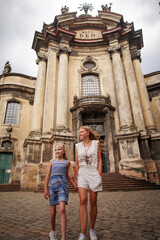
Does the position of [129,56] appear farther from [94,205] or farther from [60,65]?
[94,205]

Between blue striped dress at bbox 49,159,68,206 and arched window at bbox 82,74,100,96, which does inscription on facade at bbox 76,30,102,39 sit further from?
blue striped dress at bbox 49,159,68,206

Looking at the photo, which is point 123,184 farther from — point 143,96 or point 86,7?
point 86,7

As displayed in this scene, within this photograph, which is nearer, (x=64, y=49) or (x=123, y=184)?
(x=123, y=184)

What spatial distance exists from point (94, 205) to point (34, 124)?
14.1 meters

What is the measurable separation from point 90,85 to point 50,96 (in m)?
5.31

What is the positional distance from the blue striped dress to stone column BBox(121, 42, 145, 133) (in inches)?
521

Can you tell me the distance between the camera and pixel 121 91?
640 inches

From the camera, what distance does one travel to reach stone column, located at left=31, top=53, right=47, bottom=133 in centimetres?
1583

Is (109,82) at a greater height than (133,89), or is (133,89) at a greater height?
(109,82)

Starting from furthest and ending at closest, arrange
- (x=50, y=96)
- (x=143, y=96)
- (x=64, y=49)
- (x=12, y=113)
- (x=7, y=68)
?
(x=7, y=68) < (x=64, y=49) < (x=12, y=113) < (x=143, y=96) < (x=50, y=96)

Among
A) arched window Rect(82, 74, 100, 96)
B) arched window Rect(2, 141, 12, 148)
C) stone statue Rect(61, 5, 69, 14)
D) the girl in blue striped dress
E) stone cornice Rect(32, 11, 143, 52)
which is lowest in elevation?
the girl in blue striped dress

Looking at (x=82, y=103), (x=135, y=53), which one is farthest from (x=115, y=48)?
(x=82, y=103)

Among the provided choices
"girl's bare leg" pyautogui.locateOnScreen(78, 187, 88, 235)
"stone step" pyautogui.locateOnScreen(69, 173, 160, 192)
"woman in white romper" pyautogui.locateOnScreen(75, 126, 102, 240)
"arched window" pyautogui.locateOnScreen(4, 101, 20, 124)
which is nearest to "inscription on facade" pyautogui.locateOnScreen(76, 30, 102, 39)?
"arched window" pyautogui.locateOnScreen(4, 101, 20, 124)

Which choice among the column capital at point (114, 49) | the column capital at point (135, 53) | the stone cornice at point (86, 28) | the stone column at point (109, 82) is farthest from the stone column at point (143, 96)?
the stone cornice at point (86, 28)
